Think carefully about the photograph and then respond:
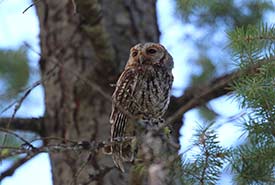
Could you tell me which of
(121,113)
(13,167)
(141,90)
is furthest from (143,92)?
(13,167)

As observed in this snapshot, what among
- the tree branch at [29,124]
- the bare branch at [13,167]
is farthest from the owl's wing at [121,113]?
the bare branch at [13,167]

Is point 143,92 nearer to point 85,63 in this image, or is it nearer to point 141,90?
point 141,90

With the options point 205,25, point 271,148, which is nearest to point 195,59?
point 205,25

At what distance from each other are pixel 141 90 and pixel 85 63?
0.41 m

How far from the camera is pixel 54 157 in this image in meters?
3.10

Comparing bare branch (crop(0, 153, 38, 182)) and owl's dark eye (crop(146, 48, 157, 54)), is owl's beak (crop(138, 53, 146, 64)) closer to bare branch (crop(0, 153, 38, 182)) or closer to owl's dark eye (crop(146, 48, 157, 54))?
owl's dark eye (crop(146, 48, 157, 54))

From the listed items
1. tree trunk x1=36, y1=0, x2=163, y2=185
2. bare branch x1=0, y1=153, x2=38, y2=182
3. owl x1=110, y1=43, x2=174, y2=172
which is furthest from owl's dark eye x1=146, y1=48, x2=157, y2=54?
bare branch x1=0, y1=153, x2=38, y2=182

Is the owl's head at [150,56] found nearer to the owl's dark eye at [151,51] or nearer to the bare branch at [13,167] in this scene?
the owl's dark eye at [151,51]

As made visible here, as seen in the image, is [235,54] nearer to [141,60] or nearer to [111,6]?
[141,60]

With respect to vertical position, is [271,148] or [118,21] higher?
[118,21]

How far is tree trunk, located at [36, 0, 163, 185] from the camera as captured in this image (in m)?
2.92

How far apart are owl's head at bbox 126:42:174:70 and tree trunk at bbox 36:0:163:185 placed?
71 millimetres

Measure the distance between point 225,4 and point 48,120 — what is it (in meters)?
1.04

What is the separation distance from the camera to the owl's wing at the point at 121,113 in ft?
8.53
